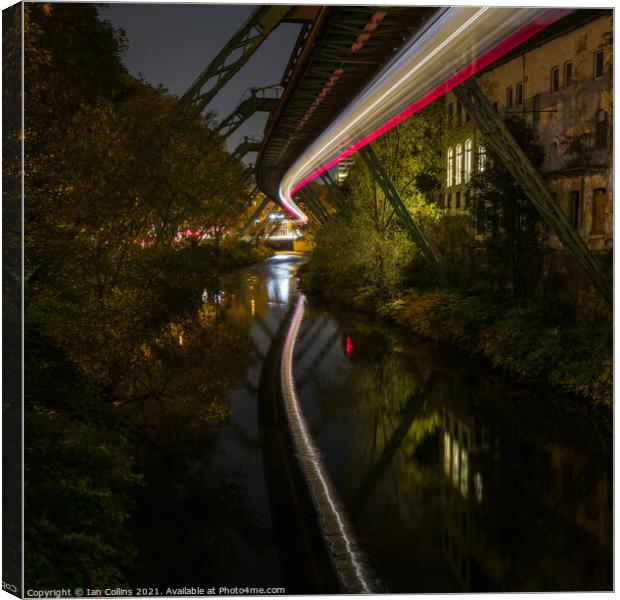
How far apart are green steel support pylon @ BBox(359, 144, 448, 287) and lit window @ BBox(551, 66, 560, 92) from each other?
21.3 feet

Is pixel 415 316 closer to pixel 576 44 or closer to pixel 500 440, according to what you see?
pixel 576 44

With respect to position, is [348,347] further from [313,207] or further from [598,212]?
[313,207]

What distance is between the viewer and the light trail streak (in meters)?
7.86

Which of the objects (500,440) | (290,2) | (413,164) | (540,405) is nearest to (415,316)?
(413,164)

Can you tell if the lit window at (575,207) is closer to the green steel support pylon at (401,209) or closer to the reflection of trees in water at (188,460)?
the green steel support pylon at (401,209)

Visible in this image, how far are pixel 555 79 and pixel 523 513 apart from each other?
18.8 m

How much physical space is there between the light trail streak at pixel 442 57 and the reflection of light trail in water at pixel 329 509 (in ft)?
18.9

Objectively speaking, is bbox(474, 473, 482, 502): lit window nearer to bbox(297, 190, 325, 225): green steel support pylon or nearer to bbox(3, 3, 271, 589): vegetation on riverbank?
bbox(3, 3, 271, 589): vegetation on riverbank

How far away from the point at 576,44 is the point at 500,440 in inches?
525

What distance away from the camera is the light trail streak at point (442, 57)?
7863 millimetres

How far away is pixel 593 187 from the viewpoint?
1334 cm

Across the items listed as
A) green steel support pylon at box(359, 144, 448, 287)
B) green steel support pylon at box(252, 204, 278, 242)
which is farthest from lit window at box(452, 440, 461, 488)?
green steel support pylon at box(252, 204, 278, 242)

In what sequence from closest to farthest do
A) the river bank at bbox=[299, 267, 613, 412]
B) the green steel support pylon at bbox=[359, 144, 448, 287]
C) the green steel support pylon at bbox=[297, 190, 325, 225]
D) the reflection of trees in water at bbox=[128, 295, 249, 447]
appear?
the reflection of trees in water at bbox=[128, 295, 249, 447]
the river bank at bbox=[299, 267, 613, 412]
the green steel support pylon at bbox=[359, 144, 448, 287]
the green steel support pylon at bbox=[297, 190, 325, 225]

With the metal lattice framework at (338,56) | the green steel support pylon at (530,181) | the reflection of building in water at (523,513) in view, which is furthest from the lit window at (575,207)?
the reflection of building in water at (523,513)
